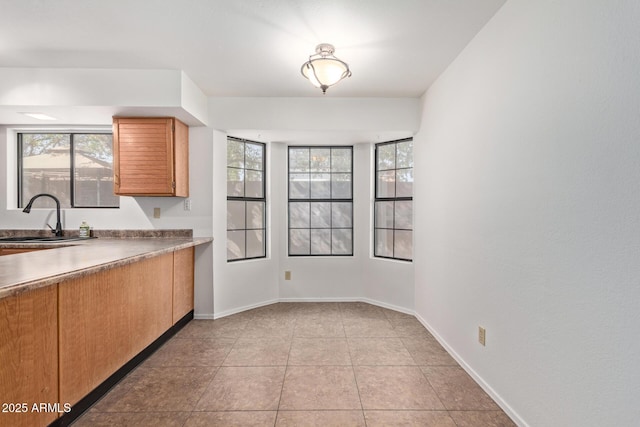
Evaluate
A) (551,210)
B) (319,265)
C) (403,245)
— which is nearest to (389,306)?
(403,245)

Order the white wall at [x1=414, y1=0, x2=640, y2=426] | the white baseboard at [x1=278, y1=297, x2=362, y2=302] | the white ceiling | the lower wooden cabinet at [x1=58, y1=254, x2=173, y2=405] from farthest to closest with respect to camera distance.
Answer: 1. the white baseboard at [x1=278, y1=297, x2=362, y2=302]
2. the white ceiling
3. the lower wooden cabinet at [x1=58, y1=254, x2=173, y2=405]
4. the white wall at [x1=414, y1=0, x2=640, y2=426]

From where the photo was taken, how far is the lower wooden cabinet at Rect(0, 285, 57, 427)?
1.32 metres

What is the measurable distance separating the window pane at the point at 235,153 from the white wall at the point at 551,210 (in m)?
2.55

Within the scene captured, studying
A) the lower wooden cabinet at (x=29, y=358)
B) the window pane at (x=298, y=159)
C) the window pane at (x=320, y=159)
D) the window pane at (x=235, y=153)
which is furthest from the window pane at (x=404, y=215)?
the lower wooden cabinet at (x=29, y=358)

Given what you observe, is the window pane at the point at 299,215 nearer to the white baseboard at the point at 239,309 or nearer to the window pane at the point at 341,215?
the window pane at the point at 341,215

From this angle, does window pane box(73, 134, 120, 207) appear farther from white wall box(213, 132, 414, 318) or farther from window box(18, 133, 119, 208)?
white wall box(213, 132, 414, 318)

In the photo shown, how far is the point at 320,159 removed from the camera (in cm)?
416

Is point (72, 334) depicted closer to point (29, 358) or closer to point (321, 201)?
point (29, 358)

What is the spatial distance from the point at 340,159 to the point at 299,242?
132 centimetres

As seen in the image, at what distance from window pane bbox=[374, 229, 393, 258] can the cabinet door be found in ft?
8.67

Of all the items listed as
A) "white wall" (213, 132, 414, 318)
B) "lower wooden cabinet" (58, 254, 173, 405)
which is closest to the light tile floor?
"lower wooden cabinet" (58, 254, 173, 405)

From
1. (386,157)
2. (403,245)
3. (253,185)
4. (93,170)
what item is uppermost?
(386,157)

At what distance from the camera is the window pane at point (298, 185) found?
4.14 meters

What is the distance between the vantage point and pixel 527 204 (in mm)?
1639
